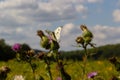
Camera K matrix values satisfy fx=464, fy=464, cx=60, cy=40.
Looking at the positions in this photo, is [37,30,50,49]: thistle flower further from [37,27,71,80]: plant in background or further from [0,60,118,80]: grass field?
[0,60,118,80]: grass field

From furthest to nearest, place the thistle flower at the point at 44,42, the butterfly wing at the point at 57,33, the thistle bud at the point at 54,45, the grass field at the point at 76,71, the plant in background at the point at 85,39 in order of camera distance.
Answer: the grass field at the point at 76,71 < the plant in background at the point at 85,39 < the thistle flower at the point at 44,42 < the thistle bud at the point at 54,45 < the butterfly wing at the point at 57,33

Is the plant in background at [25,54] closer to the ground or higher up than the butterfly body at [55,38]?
closer to the ground

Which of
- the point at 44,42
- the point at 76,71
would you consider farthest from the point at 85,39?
the point at 76,71

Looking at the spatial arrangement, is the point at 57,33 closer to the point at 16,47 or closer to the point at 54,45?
the point at 54,45

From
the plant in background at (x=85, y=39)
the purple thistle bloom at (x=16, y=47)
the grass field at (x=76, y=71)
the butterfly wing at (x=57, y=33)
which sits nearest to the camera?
the butterfly wing at (x=57, y=33)

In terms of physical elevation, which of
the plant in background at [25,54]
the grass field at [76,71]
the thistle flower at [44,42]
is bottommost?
the grass field at [76,71]

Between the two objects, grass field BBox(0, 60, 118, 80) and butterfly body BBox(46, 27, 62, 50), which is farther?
grass field BBox(0, 60, 118, 80)

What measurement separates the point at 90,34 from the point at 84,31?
48 mm

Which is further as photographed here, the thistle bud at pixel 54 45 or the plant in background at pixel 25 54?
the plant in background at pixel 25 54

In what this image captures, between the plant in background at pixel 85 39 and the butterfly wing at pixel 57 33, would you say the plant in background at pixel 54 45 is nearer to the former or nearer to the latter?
the butterfly wing at pixel 57 33

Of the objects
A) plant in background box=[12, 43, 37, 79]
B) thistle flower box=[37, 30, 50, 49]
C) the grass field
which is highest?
thistle flower box=[37, 30, 50, 49]

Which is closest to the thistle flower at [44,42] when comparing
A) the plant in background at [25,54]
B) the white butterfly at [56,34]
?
the white butterfly at [56,34]

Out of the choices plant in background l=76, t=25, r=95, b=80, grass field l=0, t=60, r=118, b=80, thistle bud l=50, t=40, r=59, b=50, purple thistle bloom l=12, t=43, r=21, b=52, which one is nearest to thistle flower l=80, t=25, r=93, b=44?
plant in background l=76, t=25, r=95, b=80

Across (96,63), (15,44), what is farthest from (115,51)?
(15,44)
